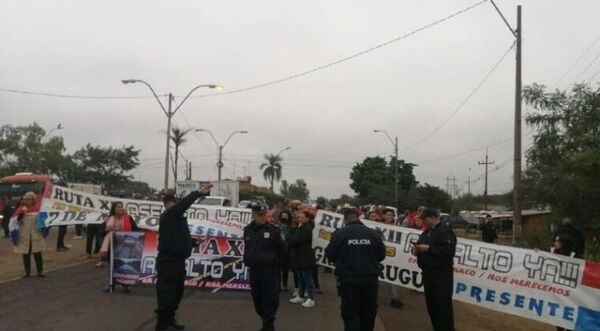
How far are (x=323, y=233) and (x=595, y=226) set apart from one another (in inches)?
503

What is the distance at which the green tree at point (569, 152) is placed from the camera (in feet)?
60.0

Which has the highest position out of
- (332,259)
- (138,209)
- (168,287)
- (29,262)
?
→ (138,209)

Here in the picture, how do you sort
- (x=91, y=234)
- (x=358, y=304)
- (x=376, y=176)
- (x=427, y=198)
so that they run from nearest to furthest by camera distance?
(x=358, y=304) < (x=91, y=234) < (x=427, y=198) < (x=376, y=176)

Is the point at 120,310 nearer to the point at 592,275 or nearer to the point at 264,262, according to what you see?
the point at 264,262

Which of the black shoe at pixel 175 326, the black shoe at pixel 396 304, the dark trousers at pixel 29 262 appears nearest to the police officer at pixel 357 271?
the black shoe at pixel 175 326

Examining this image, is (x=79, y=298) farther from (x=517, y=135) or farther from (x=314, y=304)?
(x=517, y=135)

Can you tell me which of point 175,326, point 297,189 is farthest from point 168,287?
point 297,189

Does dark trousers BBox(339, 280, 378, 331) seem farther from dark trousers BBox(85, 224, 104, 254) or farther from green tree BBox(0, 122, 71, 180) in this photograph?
green tree BBox(0, 122, 71, 180)

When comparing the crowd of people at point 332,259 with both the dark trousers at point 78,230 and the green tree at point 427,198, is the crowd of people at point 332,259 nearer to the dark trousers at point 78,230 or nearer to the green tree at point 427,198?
the dark trousers at point 78,230

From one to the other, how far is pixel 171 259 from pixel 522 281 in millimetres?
5203

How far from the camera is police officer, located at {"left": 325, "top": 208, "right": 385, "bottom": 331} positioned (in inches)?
289

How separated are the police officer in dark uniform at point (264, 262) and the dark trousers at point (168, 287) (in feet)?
3.15

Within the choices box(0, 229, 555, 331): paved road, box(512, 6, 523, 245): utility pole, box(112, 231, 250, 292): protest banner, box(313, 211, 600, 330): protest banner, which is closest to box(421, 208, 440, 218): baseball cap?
box(0, 229, 555, 331): paved road

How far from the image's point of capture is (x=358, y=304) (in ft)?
24.4
